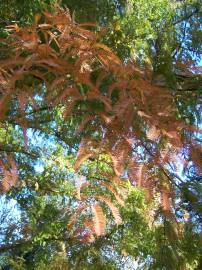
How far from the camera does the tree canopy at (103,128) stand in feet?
5.50

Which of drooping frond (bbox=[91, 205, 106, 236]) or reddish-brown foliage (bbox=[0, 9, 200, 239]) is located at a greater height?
reddish-brown foliage (bbox=[0, 9, 200, 239])

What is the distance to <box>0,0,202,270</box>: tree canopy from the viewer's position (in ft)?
5.50

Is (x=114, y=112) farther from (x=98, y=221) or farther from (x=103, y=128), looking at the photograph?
(x=98, y=221)

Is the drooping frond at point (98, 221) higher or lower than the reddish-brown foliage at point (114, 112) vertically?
lower

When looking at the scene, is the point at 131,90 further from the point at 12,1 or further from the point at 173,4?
the point at 173,4

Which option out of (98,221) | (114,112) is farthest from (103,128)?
(98,221)

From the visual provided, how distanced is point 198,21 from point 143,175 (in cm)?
383

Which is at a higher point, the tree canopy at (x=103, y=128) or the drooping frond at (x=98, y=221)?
the tree canopy at (x=103, y=128)

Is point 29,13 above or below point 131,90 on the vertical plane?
above

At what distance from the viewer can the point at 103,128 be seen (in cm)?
175

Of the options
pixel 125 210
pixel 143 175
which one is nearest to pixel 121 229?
pixel 125 210

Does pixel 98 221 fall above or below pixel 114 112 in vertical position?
below

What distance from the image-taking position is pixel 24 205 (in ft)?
23.9

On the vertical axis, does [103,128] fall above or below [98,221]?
above
